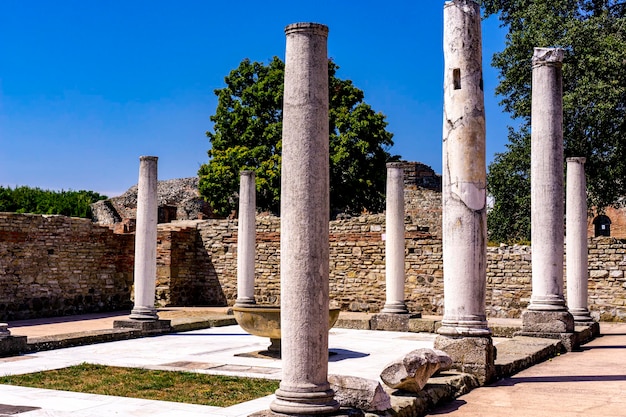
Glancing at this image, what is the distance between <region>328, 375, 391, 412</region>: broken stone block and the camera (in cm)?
558

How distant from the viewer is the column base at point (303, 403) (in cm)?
507

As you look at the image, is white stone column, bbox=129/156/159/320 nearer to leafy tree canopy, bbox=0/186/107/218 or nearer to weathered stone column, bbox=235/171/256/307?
weathered stone column, bbox=235/171/256/307

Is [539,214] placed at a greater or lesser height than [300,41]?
lesser

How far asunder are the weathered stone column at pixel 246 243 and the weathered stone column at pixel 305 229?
11.0 metres

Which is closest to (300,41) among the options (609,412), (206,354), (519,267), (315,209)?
(315,209)

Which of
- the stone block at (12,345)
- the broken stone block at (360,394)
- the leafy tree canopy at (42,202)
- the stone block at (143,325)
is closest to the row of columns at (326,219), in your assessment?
the stone block at (143,325)

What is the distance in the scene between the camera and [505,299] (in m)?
17.5

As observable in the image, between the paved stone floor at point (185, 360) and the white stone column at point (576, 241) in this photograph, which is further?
the white stone column at point (576, 241)

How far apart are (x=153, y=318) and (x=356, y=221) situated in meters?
7.88

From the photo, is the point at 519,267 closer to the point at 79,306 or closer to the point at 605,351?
the point at 605,351

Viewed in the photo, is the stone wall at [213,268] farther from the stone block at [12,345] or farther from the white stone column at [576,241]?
the stone block at [12,345]

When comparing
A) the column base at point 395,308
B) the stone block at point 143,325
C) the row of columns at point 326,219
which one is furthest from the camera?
the column base at point 395,308

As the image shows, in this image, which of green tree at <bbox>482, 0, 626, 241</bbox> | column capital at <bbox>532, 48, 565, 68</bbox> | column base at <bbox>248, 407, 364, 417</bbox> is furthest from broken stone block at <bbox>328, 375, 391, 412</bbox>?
green tree at <bbox>482, 0, 626, 241</bbox>

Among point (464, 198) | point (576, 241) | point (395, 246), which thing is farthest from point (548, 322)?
point (395, 246)
